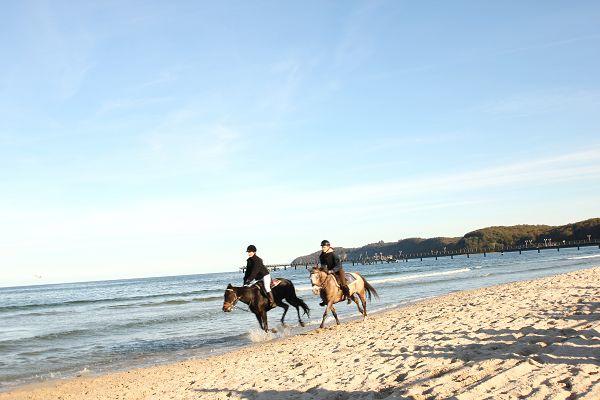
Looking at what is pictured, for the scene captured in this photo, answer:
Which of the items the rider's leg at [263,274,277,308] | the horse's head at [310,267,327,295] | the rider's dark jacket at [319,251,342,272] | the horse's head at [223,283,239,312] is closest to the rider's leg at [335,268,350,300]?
the rider's dark jacket at [319,251,342,272]

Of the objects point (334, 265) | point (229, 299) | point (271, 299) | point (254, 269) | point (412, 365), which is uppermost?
point (254, 269)

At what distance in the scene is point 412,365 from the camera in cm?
819

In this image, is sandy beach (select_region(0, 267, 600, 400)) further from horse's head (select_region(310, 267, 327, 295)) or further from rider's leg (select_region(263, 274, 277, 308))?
rider's leg (select_region(263, 274, 277, 308))

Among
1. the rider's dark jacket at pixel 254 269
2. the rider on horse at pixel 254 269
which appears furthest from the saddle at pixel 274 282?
the rider's dark jacket at pixel 254 269

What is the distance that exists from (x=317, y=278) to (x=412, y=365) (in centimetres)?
669

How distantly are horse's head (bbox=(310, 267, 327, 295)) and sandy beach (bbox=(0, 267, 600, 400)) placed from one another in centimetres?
124

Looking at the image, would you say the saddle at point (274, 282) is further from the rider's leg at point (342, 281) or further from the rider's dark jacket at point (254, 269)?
the rider's leg at point (342, 281)

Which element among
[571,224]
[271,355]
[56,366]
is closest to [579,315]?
[271,355]

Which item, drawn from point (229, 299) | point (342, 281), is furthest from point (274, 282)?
point (342, 281)

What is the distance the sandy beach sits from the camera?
6.53 meters

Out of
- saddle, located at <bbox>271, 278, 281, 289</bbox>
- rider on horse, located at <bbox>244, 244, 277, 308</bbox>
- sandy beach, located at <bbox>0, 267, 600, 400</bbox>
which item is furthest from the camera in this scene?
saddle, located at <bbox>271, 278, 281, 289</bbox>

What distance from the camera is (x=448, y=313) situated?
14.8 m

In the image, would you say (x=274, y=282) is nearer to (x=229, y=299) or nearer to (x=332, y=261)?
(x=229, y=299)

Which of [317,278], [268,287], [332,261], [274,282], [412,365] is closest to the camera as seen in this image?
[412,365]
